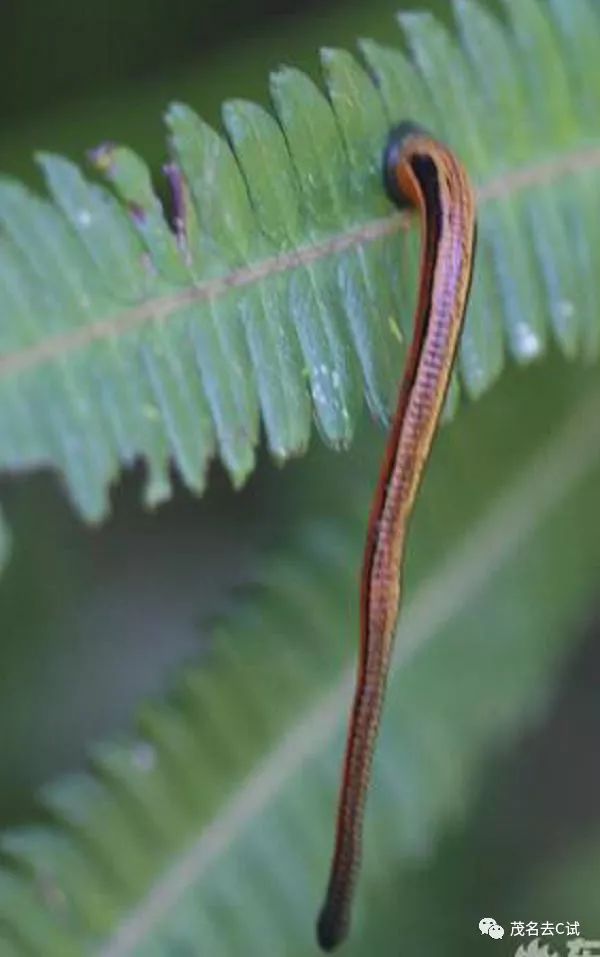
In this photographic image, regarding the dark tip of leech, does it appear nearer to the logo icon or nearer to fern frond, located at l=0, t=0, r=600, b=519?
fern frond, located at l=0, t=0, r=600, b=519

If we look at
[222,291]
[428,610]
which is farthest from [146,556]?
[222,291]

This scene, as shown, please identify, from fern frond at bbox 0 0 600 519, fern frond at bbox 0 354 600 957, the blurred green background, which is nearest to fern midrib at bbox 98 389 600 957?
fern frond at bbox 0 354 600 957

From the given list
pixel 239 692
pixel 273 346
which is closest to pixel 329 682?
pixel 239 692

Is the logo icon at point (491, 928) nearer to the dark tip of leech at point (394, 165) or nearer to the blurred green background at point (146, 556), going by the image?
the blurred green background at point (146, 556)

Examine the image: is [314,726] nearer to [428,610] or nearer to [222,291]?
[428,610]

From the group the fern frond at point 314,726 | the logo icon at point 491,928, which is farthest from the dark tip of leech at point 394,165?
the logo icon at point 491,928

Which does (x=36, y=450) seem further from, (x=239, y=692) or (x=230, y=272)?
(x=239, y=692)
